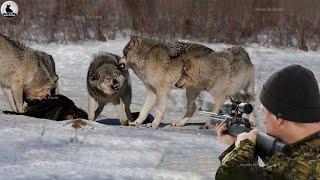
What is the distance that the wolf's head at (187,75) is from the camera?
825cm

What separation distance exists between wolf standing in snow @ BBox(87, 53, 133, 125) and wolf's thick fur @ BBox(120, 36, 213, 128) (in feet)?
0.77

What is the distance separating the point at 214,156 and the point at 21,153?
5.72ft

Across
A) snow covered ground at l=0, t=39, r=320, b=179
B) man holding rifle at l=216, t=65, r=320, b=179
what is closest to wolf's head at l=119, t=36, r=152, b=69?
Answer: snow covered ground at l=0, t=39, r=320, b=179

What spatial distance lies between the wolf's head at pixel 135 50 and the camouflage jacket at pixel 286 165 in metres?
6.52

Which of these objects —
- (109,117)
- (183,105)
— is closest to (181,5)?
(183,105)

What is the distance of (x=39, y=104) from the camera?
9.07m

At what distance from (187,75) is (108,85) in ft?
4.07

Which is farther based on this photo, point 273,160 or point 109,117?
point 109,117

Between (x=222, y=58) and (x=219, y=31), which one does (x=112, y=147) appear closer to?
(x=222, y=58)

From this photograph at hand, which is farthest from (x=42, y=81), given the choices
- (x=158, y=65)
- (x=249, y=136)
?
(x=249, y=136)

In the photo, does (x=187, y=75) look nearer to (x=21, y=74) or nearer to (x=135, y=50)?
(x=135, y=50)

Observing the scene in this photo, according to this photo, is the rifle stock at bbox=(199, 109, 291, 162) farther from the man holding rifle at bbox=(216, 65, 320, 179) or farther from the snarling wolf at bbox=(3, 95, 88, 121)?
the snarling wolf at bbox=(3, 95, 88, 121)

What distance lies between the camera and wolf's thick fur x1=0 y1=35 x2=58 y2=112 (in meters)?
8.81

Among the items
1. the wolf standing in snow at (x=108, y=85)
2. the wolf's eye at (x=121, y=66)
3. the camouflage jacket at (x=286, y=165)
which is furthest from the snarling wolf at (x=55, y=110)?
the camouflage jacket at (x=286, y=165)
